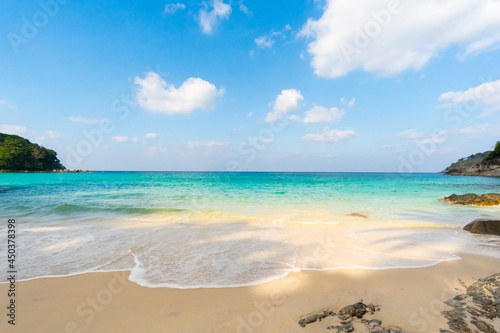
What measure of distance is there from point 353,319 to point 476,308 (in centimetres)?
174

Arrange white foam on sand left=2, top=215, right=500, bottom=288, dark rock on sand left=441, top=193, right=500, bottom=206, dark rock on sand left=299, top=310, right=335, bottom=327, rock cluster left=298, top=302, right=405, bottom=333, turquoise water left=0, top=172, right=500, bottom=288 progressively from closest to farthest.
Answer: rock cluster left=298, top=302, right=405, bottom=333, dark rock on sand left=299, top=310, right=335, bottom=327, white foam on sand left=2, top=215, right=500, bottom=288, turquoise water left=0, top=172, right=500, bottom=288, dark rock on sand left=441, top=193, right=500, bottom=206

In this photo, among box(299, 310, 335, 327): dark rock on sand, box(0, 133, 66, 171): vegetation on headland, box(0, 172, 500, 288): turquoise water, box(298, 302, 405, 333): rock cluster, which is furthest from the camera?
box(0, 133, 66, 171): vegetation on headland

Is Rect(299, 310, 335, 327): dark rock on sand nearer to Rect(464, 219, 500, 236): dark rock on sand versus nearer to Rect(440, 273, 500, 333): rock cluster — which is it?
Rect(440, 273, 500, 333): rock cluster

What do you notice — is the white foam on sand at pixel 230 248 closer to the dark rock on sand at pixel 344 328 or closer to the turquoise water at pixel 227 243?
the turquoise water at pixel 227 243

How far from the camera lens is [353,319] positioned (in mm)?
2715

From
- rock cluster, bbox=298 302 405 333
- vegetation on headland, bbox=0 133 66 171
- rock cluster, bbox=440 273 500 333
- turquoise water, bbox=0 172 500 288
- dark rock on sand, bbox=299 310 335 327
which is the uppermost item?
vegetation on headland, bbox=0 133 66 171

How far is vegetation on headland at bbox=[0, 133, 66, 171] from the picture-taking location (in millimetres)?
76500

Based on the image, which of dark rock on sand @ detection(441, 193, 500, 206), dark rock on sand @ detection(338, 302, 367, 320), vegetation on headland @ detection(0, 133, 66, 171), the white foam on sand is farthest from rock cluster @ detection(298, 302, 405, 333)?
vegetation on headland @ detection(0, 133, 66, 171)

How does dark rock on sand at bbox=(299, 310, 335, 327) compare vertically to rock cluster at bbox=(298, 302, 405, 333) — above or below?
below

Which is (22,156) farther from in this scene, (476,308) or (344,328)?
(476,308)

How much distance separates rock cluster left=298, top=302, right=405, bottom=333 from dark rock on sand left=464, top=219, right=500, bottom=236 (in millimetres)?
7395

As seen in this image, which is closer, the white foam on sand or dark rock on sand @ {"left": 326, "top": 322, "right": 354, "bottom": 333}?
dark rock on sand @ {"left": 326, "top": 322, "right": 354, "bottom": 333}

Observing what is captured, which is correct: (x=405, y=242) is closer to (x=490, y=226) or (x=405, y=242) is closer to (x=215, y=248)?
(x=490, y=226)

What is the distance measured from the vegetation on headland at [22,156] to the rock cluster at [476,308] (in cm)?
11515
